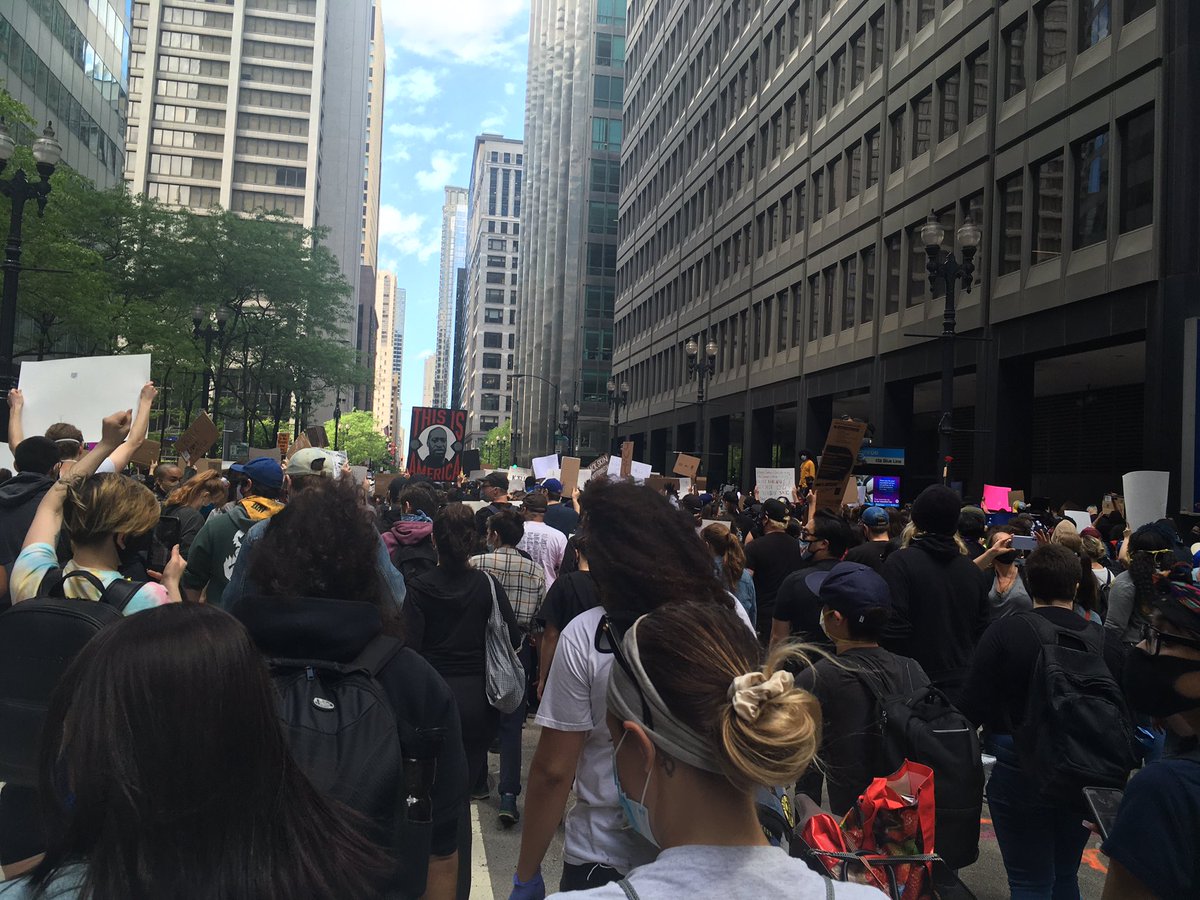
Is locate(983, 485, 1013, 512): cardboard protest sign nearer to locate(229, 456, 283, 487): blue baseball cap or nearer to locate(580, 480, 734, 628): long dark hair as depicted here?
locate(229, 456, 283, 487): blue baseball cap

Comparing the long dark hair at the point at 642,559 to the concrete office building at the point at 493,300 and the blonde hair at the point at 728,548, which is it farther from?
the concrete office building at the point at 493,300

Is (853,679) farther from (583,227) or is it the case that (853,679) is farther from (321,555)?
(583,227)

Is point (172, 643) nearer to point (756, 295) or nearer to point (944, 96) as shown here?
point (944, 96)

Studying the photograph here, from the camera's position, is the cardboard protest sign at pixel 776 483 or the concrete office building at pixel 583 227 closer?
the cardboard protest sign at pixel 776 483

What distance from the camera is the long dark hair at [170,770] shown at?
1548 millimetres

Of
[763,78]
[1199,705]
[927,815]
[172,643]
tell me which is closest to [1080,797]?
[927,815]

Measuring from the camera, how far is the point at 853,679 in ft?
13.5

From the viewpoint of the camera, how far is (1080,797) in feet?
13.5

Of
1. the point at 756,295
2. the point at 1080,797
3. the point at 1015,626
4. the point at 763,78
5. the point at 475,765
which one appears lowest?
the point at 475,765

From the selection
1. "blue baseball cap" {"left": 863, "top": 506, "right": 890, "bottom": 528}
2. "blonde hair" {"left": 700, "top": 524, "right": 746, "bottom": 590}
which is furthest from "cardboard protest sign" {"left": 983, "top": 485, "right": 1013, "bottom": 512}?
"blonde hair" {"left": 700, "top": 524, "right": 746, "bottom": 590}

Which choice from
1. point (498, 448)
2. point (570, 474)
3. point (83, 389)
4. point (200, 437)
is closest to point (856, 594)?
point (83, 389)

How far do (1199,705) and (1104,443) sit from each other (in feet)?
97.3

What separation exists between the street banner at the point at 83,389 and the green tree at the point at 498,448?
123791mm

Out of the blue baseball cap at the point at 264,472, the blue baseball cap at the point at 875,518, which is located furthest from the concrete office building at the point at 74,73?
the blue baseball cap at the point at 875,518
